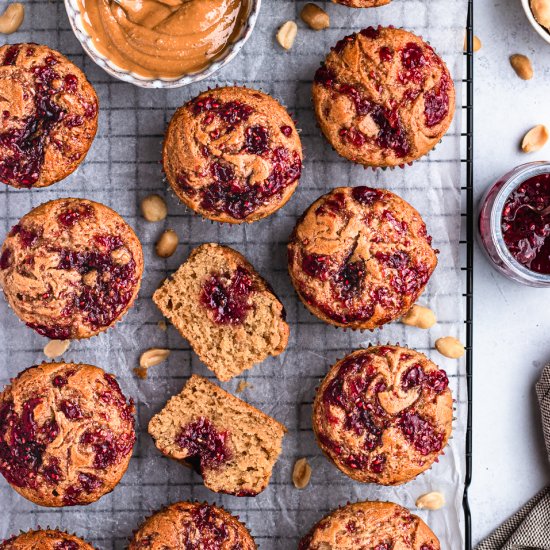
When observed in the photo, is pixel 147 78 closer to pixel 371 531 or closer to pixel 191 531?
pixel 191 531

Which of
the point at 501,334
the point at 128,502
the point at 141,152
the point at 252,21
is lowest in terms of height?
the point at 128,502

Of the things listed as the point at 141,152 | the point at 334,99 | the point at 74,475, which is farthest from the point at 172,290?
the point at 334,99

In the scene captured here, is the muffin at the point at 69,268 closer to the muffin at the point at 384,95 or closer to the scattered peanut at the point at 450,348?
the muffin at the point at 384,95

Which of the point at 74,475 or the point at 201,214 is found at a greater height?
the point at 201,214

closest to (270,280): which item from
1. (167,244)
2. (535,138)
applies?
(167,244)

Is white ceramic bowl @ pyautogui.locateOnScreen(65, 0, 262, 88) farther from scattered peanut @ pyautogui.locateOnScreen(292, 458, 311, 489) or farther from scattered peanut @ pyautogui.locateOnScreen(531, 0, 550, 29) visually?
scattered peanut @ pyautogui.locateOnScreen(292, 458, 311, 489)

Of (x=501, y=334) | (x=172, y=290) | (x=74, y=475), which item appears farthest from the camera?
(x=501, y=334)

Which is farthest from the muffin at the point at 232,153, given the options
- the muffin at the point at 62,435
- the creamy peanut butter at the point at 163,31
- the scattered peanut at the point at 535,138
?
the scattered peanut at the point at 535,138

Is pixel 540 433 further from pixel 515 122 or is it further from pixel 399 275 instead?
pixel 515 122
